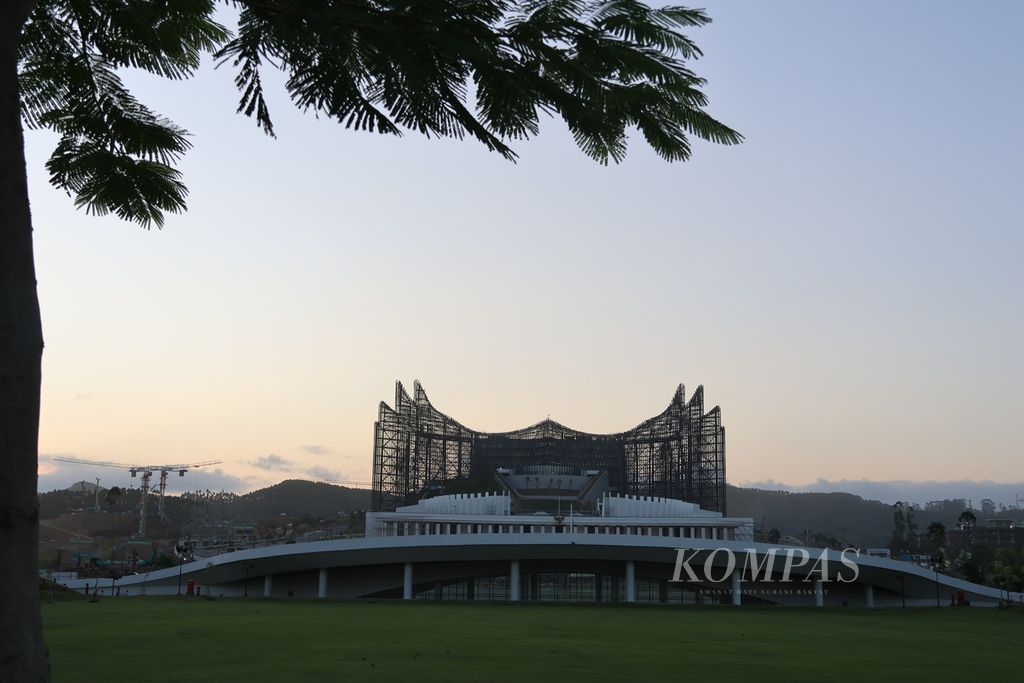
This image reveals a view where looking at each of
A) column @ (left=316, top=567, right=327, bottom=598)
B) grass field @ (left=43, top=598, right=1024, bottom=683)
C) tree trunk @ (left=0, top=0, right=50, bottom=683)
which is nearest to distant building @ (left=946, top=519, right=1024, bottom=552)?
column @ (left=316, top=567, right=327, bottom=598)

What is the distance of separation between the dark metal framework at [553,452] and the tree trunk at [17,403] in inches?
4056

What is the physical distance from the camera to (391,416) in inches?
4496

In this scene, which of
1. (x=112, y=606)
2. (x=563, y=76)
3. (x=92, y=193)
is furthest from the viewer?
(x=112, y=606)

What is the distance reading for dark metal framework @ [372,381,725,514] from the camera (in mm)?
109375

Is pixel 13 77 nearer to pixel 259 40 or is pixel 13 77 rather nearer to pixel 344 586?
pixel 259 40

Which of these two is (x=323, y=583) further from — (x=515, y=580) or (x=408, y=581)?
(x=515, y=580)

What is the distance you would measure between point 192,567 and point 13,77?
59.8 m

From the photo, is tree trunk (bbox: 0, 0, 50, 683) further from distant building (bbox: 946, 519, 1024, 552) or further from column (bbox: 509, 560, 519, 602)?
distant building (bbox: 946, 519, 1024, 552)

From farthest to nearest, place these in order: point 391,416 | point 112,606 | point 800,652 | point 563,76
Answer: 1. point 391,416
2. point 112,606
3. point 800,652
4. point 563,76

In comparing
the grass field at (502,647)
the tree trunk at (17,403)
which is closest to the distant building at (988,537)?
the grass field at (502,647)

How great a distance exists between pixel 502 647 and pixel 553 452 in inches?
4245

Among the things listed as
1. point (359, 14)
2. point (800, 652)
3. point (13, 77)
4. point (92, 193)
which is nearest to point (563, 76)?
point (359, 14)

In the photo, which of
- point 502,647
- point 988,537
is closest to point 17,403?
point 502,647

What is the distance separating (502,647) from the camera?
2038cm
